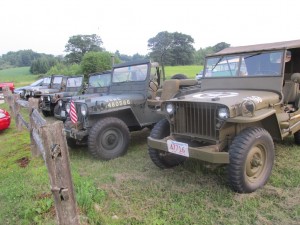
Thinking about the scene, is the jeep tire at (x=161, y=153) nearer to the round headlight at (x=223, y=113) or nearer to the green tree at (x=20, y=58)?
the round headlight at (x=223, y=113)

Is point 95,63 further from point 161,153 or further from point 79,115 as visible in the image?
point 161,153

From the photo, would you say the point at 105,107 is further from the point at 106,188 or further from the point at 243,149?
the point at 243,149

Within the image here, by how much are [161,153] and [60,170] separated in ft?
7.63

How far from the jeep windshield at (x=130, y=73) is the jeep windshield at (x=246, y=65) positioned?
1.54 meters

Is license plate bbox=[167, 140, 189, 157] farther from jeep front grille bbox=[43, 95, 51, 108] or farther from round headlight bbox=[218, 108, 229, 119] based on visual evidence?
jeep front grille bbox=[43, 95, 51, 108]

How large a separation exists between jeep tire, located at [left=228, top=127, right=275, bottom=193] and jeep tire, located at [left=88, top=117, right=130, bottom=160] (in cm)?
253

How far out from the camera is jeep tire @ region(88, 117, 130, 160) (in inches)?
213

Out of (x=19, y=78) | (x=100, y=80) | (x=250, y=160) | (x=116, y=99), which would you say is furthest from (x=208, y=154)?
(x=19, y=78)

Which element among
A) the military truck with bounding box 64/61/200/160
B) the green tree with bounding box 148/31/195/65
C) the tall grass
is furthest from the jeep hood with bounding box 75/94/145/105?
the green tree with bounding box 148/31/195/65

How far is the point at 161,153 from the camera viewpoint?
4672 mm

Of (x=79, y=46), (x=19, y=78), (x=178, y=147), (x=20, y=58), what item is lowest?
(x=19, y=78)

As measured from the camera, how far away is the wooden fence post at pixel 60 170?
97.0 inches

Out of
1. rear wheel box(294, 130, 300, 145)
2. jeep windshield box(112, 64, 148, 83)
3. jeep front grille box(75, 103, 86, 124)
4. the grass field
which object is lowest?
the grass field

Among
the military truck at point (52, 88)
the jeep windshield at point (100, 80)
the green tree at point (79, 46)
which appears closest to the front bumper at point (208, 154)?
the jeep windshield at point (100, 80)
